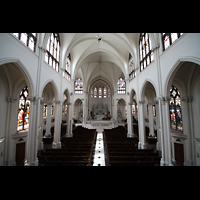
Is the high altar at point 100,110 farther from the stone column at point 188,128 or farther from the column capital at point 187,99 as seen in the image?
the column capital at point 187,99

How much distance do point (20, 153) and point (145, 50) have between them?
14840mm

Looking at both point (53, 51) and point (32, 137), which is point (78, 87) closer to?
point (53, 51)

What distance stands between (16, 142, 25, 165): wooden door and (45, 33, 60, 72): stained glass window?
7.70 metres

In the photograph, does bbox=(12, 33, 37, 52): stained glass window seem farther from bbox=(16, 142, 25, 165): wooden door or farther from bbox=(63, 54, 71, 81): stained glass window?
bbox=(16, 142, 25, 165): wooden door

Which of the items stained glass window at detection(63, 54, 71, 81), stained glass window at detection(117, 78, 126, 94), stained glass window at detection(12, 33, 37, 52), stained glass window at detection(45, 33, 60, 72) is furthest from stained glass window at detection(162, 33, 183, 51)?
stained glass window at detection(117, 78, 126, 94)

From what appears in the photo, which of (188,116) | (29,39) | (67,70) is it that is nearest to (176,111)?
(188,116)

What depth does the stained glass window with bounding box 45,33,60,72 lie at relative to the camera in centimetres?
975

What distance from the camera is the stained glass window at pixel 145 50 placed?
9.72 meters

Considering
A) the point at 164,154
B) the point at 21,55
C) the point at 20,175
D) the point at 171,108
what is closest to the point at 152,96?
the point at 171,108

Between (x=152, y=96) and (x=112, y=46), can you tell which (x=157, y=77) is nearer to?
(x=152, y=96)

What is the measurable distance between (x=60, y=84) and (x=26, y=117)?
4.75 meters

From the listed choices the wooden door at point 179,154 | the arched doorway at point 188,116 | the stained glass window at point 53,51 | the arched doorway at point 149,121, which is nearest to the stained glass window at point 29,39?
the stained glass window at point 53,51

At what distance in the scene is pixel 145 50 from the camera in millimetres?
10352

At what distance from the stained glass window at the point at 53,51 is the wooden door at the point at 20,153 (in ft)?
25.3
